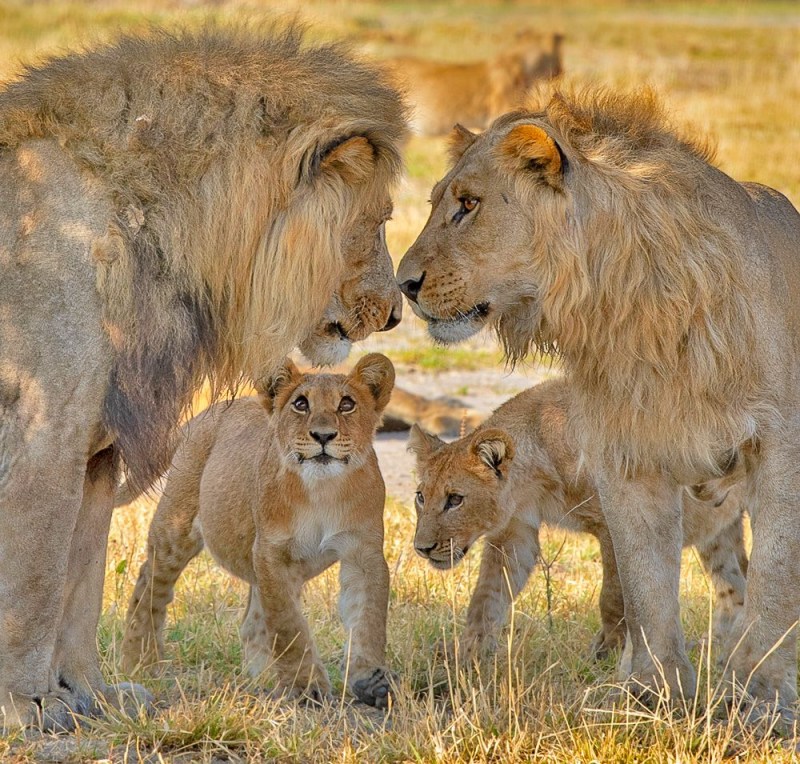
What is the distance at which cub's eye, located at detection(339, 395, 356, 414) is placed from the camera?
14.6 feet

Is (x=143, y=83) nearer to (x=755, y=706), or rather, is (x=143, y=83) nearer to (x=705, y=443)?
(x=705, y=443)

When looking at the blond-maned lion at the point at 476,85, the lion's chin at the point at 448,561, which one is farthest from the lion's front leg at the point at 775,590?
the blond-maned lion at the point at 476,85

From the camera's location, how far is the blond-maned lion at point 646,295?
11.5 ft

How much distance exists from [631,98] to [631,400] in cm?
77

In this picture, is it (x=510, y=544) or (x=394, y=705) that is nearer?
(x=394, y=705)

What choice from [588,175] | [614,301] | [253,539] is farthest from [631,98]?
[253,539]

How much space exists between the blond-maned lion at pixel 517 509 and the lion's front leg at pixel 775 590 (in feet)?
3.35

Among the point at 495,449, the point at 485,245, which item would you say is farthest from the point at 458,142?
the point at 495,449

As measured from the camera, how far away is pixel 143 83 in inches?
139

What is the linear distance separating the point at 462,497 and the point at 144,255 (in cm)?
167

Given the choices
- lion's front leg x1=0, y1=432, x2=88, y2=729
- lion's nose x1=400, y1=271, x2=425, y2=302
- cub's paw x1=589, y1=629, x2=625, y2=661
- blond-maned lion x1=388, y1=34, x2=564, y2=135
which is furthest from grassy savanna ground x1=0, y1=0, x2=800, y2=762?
blond-maned lion x1=388, y1=34, x2=564, y2=135

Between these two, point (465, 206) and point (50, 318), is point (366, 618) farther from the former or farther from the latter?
point (50, 318)

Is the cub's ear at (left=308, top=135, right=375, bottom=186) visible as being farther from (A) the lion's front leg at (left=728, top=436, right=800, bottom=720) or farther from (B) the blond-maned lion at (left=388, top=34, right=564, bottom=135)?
(B) the blond-maned lion at (left=388, top=34, right=564, bottom=135)

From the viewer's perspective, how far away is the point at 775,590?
11.5ft
